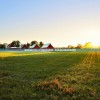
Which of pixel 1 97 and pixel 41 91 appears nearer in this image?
pixel 1 97

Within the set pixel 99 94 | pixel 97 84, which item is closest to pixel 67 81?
pixel 97 84

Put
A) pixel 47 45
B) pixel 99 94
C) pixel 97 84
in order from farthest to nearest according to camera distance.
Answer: pixel 47 45 < pixel 97 84 < pixel 99 94

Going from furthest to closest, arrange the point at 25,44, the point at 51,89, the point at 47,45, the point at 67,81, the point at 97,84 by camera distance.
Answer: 1. the point at 25,44
2. the point at 47,45
3. the point at 67,81
4. the point at 97,84
5. the point at 51,89

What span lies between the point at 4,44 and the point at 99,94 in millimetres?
183075

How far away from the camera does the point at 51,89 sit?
11062mm

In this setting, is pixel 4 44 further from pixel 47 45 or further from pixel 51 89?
pixel 51 89

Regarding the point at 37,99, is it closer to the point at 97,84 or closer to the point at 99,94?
the point at 99,94

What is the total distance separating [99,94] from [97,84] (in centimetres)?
246

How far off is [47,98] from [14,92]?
6.35 ft

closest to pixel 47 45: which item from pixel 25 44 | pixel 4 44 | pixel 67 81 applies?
pixel 25 44

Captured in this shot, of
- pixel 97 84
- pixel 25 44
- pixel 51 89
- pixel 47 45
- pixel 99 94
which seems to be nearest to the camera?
pixel 99 94

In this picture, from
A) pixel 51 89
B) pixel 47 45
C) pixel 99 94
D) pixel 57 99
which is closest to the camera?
pixel 57 99

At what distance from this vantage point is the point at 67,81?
13.6 metres

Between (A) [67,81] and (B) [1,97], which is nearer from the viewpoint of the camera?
(B) [1,97]
